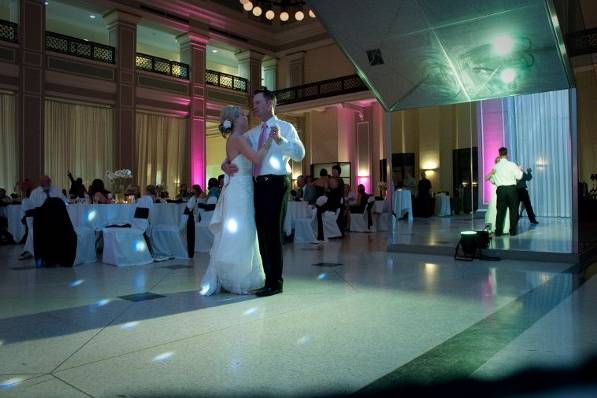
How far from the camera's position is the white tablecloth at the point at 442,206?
1459 centimetres

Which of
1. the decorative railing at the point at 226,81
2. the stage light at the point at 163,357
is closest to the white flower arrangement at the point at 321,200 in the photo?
the stage light at the point at 163,357

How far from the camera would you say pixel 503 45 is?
4.68 metres

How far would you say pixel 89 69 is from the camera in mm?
13875

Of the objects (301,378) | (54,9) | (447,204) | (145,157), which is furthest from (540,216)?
(54,9)

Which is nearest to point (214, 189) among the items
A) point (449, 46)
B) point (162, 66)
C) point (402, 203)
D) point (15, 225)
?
point (15, 225)

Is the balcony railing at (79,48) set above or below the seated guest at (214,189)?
above

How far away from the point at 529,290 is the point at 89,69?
13575 millimetres

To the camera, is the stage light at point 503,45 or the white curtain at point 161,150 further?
the white curtain at point 161,150

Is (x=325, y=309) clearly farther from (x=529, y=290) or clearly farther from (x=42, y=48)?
(x=42, y=48)

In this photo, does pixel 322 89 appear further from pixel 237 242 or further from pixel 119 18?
pixel 237 242

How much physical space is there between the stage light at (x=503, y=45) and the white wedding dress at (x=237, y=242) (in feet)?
9.18

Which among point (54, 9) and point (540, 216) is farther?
point (54, 9)

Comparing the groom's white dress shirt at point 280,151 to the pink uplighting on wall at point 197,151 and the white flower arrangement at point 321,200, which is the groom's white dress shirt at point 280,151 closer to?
the white flower arrangement at point 321,200

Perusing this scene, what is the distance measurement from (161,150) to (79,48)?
394 cm
